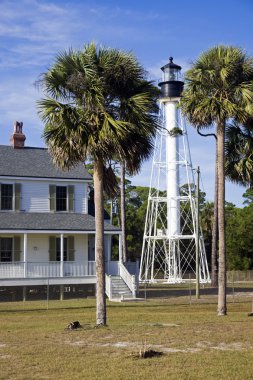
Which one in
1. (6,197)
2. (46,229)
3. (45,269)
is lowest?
(45,269)

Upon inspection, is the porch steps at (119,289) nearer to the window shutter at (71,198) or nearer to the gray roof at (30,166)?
the window shutter at (71,198)

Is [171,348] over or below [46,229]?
below

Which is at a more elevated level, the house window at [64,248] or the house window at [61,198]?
the house window at [61,198]

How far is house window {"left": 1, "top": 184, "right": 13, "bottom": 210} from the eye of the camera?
37750 mm

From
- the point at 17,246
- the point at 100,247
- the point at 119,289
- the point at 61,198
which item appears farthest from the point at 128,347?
the point at 61,198

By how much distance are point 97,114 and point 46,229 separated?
670 inches

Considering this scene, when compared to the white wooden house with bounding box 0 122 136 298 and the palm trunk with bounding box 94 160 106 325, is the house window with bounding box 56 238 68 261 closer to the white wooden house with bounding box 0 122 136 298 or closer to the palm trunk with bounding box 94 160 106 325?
the white wooden house with bounding box 0 122 136 298

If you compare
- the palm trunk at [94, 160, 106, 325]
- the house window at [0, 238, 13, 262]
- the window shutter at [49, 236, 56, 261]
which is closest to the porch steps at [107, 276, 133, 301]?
the window shutter at [49, 236, 56, 261]

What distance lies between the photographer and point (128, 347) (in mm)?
14930

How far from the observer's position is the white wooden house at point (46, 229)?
3609 centimetres

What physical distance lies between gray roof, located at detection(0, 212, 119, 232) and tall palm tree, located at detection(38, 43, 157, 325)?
15758 mm

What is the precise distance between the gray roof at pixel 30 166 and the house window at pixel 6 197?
2.60 ft

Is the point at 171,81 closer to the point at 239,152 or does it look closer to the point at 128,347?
the point at 239,152

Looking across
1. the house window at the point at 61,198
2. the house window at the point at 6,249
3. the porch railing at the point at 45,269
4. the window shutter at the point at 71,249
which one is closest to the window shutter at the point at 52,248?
the window shutter at the point at 71,249
